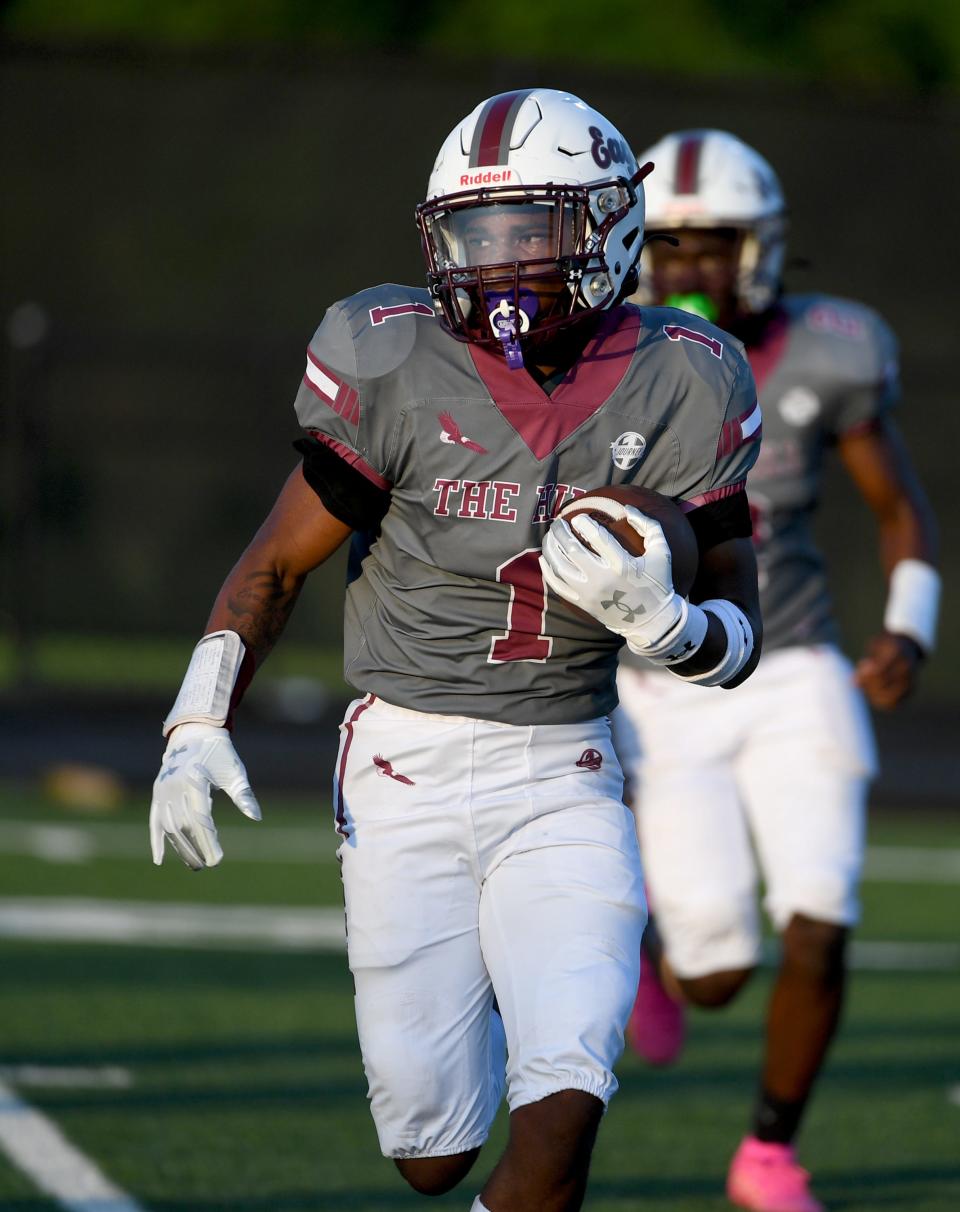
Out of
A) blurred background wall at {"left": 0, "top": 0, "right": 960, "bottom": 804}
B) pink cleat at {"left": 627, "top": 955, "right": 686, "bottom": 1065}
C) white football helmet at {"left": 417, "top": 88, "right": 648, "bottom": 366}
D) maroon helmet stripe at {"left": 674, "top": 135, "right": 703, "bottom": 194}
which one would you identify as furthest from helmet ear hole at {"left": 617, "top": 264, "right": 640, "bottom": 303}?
blurred background wall at {"left": 0, "top": 0, "right": 960, "bottom": 804}

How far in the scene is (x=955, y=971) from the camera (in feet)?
23.2

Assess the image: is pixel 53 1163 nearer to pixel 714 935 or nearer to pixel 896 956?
pixel 714 935

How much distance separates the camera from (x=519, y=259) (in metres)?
3.42

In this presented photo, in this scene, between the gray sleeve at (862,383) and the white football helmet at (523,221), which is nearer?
the white football helmet at (523,221)

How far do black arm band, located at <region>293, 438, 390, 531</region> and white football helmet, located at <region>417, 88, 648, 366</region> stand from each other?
0.95ft

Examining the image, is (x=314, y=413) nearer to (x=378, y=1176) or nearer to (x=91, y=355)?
(x=378, y=1176)

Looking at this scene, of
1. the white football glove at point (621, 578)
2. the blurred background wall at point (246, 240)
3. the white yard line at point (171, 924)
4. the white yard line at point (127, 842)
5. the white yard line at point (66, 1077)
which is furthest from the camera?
the blurred background wall at point (246, 240)

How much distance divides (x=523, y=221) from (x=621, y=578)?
685 mm

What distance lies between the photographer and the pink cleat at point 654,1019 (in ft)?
17.4

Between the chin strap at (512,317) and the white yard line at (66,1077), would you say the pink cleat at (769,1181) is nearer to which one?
the white yard line at (66,1077)

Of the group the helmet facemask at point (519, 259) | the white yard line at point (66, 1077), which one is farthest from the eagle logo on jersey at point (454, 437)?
the white yard line at point (66, 1077)

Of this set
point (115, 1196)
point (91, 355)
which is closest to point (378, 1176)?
point (115, 1196)

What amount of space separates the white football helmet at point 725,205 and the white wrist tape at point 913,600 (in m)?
0.73

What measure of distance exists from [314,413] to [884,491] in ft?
6.62
